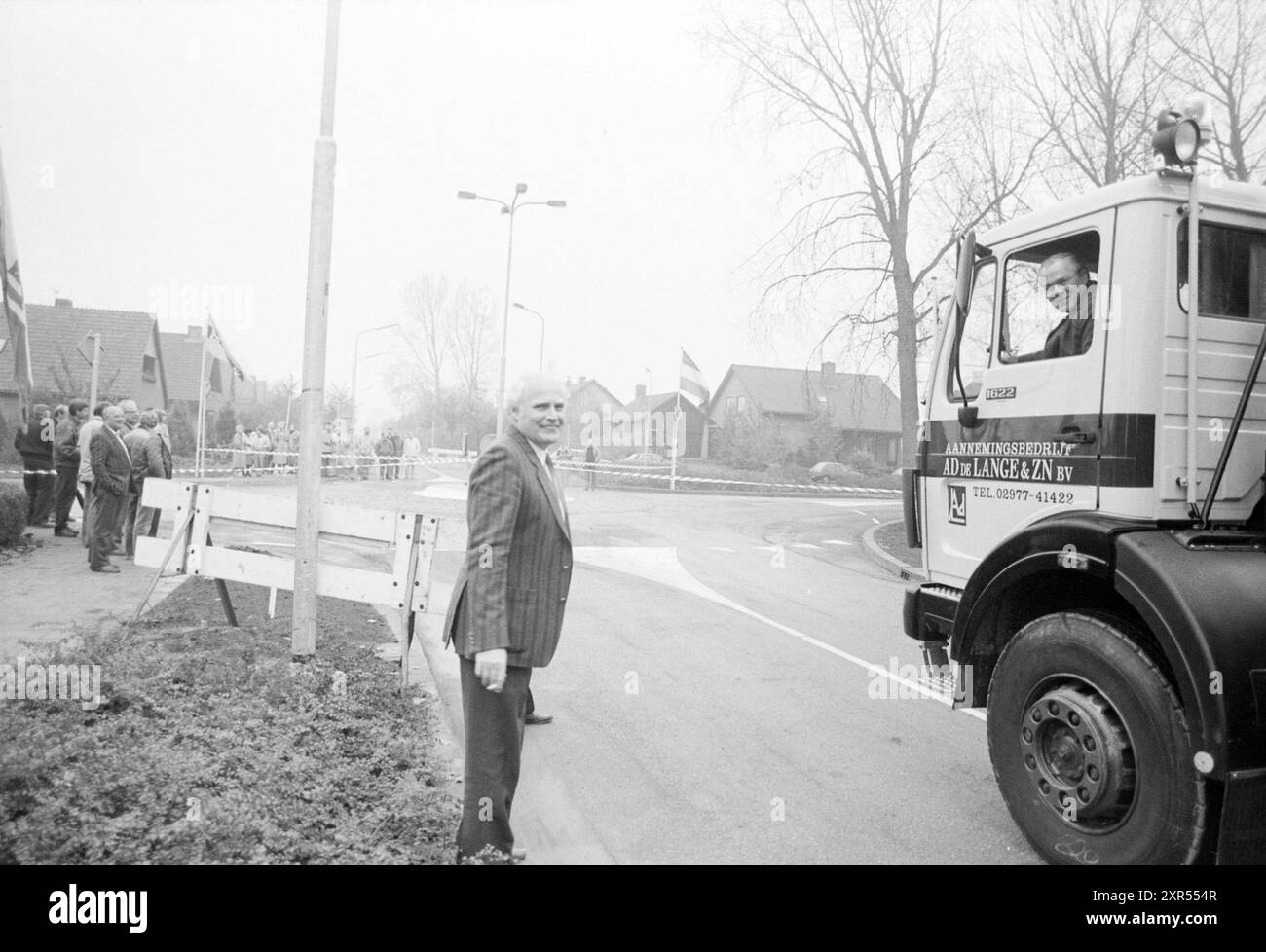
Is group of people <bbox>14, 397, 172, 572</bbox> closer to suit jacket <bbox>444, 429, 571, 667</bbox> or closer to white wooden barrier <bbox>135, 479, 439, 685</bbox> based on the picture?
white wooden barrier <bbox>135, 479, 439, 685</bbox>

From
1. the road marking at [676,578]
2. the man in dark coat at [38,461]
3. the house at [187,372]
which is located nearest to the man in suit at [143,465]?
the man in dark coat at [38,461]

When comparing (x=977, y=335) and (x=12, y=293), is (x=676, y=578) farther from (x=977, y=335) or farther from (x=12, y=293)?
(x=12, y=293)

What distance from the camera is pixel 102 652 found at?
18.4 ft

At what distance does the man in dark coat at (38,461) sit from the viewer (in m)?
12.4

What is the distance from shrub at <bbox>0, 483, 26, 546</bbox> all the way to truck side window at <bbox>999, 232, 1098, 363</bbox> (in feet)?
35.3

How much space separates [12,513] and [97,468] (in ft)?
5.64

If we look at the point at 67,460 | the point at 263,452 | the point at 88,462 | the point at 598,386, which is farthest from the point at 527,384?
the point at 598,386

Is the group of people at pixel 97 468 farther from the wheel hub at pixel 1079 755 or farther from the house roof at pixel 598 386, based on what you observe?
the house roof at pixel 598 386

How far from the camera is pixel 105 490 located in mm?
9789

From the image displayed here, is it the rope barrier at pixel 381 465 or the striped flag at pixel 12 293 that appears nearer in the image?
the striped flag at pixel 12 293

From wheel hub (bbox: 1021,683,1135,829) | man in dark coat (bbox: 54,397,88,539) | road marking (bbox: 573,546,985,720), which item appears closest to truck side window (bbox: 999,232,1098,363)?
wheel hub (bbox: 1021,683,1135,829)
